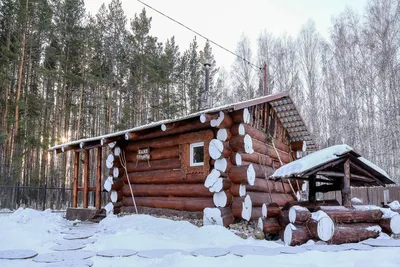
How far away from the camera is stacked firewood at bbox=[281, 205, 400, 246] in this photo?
5977mm

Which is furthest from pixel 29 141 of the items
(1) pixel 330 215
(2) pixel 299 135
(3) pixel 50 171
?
(1) pixel 330 215

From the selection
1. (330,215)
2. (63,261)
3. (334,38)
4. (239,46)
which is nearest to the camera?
(63,261)

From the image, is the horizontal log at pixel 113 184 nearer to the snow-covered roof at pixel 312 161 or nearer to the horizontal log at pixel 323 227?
the snow-covered roof at pixel 312 161

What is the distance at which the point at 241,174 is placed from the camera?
24.0 feet

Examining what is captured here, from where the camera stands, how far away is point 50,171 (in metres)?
19.3

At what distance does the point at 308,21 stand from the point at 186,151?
69.8ft

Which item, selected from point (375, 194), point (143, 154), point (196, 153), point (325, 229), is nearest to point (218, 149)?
point (196, 153)

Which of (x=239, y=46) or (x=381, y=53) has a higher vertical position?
(x=239, y=46)

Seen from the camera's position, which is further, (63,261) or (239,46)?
(239,46)

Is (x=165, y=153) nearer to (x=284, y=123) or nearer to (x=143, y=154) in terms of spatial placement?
(x=143, y=154)

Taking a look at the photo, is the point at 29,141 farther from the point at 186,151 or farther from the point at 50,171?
the point at 186,151

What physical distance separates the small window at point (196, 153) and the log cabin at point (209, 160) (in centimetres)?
3

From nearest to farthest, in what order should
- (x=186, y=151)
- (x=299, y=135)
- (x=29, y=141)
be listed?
(x=186, y=151) → (x=299, y=135) → (x=29, y=141)

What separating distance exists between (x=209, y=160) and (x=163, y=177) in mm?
1859
